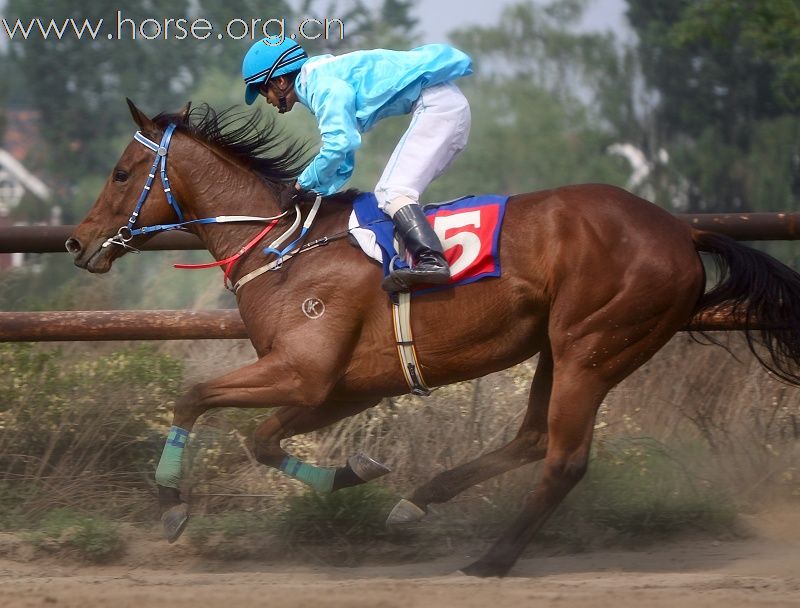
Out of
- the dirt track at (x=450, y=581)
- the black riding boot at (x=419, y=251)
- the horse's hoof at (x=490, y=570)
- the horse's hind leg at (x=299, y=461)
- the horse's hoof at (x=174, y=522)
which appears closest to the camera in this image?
the dirt track at (x=450, y=581)

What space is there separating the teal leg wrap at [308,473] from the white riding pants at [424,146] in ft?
4.22

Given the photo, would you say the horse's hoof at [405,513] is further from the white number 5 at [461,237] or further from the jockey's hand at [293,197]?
the jockey's hand at [293,197]

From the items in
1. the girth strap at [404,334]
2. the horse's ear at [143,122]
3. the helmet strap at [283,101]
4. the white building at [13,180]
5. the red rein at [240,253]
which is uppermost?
the helmet strap at [283,101]

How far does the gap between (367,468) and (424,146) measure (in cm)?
153

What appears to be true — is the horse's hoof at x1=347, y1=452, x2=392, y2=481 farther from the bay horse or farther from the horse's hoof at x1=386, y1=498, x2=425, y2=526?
the horse's hoof at x1=386, y1=498, x2=425, y2=526

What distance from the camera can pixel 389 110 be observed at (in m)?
5.16

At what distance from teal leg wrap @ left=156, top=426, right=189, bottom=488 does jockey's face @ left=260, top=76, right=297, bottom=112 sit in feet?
5.21

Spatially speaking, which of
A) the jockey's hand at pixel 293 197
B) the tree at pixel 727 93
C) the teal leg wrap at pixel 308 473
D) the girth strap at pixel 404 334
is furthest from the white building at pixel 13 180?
the girth strap at pixel 404 334

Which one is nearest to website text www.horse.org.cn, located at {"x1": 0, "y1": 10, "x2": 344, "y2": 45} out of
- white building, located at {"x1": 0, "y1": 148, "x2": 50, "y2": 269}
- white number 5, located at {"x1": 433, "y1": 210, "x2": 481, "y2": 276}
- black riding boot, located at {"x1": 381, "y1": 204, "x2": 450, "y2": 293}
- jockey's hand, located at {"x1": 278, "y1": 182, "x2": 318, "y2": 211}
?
white building, located at {"x1": 0, "y1": 148, "x2": 50, "y2": 269}

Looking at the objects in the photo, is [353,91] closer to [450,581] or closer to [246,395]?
[246,395]

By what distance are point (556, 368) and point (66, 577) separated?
8.12 feet

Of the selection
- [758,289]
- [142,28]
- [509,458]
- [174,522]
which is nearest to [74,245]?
[174,522]

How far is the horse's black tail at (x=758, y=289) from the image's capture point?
5098 millimetres

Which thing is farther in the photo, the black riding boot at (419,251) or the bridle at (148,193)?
the bridle at (148,193)
